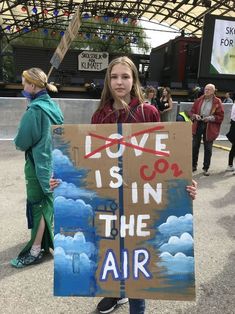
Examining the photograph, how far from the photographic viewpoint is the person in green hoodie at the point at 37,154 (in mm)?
3020

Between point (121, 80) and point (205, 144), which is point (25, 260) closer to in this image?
point (121, 80)

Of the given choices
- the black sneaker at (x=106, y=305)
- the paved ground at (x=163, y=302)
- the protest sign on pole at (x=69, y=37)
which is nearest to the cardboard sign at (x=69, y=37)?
the protest sign on pole at (x=69, y=37)

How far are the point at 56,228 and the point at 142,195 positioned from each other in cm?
49

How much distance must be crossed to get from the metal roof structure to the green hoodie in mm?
20773

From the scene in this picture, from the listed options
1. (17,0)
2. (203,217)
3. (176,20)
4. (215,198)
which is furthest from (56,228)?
(176,20)

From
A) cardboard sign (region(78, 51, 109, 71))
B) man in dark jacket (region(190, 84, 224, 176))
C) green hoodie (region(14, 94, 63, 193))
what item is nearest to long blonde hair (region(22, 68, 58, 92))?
green hoodie (region(14, 94, 63, 193))

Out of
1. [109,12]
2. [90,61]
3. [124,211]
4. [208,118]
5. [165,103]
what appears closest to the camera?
[124,211]

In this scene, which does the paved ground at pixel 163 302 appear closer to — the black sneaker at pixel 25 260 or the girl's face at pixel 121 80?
the black sneaker at pixel 25 260

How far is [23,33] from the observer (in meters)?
29.2

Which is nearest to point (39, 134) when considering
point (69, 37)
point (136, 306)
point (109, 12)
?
point (136, 306)

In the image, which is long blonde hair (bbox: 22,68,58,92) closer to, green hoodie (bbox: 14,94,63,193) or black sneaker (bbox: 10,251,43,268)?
green hoodie (bbox: 14,94,63,193)

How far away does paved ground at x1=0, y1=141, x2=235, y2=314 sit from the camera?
2662mm

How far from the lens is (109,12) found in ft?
82.5

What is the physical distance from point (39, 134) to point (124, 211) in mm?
1419
